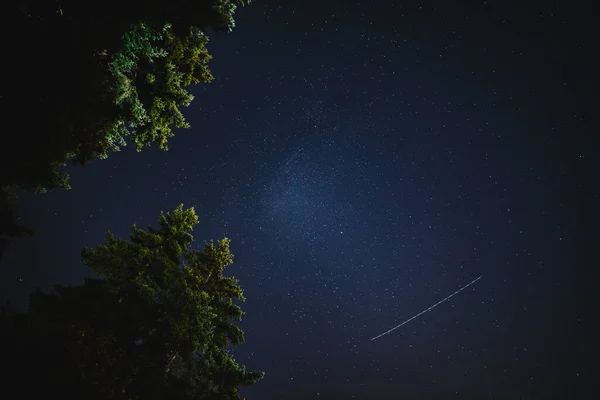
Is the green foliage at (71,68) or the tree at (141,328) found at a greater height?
the green foliage at (71,68)

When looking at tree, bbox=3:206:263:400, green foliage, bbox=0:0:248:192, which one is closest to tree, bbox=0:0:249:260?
green foliage, bbox=0:0:248:192

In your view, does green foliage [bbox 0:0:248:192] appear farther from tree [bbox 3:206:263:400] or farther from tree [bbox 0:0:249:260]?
tree [bbox 3:206:263:400]

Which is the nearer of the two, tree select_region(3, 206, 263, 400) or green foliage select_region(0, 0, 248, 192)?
green foliage select_region(0, 0, 248, 192)

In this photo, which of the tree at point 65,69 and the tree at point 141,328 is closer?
the tree at point 65,69

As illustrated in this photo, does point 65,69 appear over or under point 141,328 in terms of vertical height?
over

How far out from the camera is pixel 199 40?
22.6ft

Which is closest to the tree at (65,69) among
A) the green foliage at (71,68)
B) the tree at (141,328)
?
the green foliage at (71,68)

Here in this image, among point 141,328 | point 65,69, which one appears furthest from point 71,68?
point 141,328

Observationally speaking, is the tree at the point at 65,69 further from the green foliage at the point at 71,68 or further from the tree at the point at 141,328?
the tree at the point at 141,328

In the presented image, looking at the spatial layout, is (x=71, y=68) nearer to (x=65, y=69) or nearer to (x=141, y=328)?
(x=65, y=69)

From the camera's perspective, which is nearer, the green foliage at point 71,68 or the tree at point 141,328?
the green foliage at point 71,68

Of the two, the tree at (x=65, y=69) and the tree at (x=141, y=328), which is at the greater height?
the tree at (x=65, y=69)

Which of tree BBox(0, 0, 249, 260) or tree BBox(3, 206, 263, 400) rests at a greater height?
tree BBox(0, 0, 249, 260)

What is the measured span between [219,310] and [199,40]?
21.6 feet
